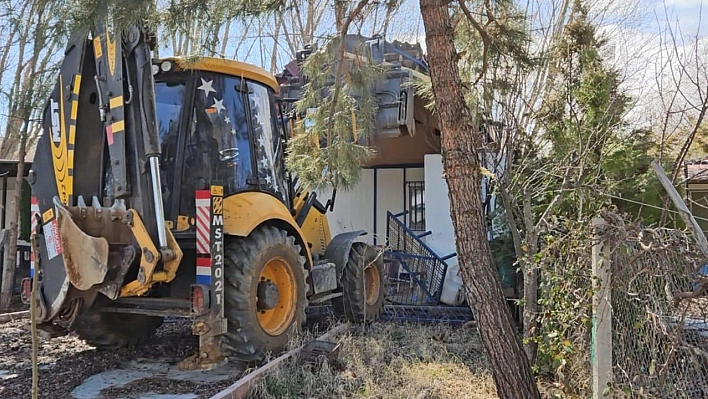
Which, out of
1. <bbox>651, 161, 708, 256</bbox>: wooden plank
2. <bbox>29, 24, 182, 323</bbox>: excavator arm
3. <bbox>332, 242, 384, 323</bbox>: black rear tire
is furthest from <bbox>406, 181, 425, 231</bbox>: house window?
<bbox>651, 161, 708, 256</bbox>: wooden plank

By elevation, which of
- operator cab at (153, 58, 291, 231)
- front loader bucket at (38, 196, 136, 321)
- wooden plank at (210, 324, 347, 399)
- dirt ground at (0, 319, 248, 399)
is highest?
operator cab at (153, 58, 291, 231)

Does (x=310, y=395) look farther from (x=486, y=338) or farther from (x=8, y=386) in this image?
(x=8, y=386)

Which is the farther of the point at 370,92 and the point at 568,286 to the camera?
the point at 370,92

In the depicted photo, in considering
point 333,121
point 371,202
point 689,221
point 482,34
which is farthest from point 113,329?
point 371,202

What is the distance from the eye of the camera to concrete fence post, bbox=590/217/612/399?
3.26 m

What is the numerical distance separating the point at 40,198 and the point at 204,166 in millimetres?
1390

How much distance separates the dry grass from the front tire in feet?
1.41

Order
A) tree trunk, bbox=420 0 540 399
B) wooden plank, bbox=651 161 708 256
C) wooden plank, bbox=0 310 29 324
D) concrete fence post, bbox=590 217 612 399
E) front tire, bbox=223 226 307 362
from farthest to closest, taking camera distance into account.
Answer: wooden plank, bbox=0 310 29 324, front tire, bbox=223 226 307 362, tree trunk, bbox=420 0 540 399, concrete fence post, bbox=590 217 612 399, wooden plank, bbox=651 161 708 256

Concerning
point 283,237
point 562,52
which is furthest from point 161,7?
point 562,52


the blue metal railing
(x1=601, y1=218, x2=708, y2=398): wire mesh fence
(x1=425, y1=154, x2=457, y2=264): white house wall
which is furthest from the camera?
(x1=425, y1=154, x2=457, y2=264): white house wall

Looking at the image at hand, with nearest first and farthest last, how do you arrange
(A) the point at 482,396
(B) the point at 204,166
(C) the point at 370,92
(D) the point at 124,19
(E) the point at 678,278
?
(E) the point at 678,278, (D) the point at 124,19, (A) the point at 482,396, (B) the point at 204,166, (C) the point at 370,92

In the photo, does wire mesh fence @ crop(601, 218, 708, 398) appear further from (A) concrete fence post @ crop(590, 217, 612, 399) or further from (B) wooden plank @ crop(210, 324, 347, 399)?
(B) wooden plank @ crop(210, 324, 347, 399)

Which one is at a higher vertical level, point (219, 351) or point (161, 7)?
point (161, 7)

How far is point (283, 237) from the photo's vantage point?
5516 mm
